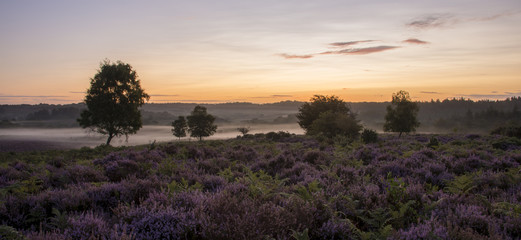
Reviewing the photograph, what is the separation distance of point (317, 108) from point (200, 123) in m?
28.2

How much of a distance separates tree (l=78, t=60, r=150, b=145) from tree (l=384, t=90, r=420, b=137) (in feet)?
136

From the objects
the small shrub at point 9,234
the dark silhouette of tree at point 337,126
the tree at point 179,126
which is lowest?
the tree at point 179,126

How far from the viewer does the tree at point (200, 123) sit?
204 ft

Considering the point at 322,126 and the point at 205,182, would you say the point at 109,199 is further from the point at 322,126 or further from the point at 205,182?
the point at 322,126

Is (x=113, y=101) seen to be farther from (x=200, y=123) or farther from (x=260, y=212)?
(x=260, y=212)

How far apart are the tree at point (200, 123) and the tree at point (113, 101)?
917 inches

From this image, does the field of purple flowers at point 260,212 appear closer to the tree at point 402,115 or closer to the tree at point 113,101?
the tree at point 113,101

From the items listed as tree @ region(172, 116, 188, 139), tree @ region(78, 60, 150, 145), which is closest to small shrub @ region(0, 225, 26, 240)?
tree @ region(78, 60, 150, 145)

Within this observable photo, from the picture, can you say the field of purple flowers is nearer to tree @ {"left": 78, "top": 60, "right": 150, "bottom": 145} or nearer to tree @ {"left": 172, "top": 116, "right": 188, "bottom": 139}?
tree @ {"left": 78, "top": 60, "right": 150, "bottom": 145}

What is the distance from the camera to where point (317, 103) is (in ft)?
176

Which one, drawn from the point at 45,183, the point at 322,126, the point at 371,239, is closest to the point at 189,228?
the point at 371,239

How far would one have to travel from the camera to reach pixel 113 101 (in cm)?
3678

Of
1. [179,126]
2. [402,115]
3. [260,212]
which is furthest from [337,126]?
[179,126]

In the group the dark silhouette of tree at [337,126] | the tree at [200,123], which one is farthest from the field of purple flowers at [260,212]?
the tree at [200,123]
